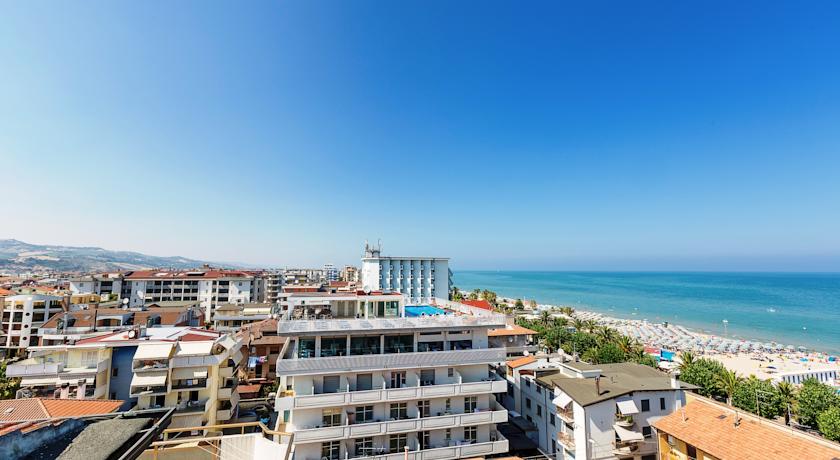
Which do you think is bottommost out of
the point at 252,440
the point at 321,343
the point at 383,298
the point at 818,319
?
the point at 818,319

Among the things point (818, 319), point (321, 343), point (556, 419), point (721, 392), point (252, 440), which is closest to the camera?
point (252, 440)

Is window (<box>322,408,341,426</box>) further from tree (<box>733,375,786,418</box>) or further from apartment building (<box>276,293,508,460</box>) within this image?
tree (<box>733,375,786,418</box>)

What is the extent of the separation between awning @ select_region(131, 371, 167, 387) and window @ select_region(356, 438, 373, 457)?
14614 millimetres

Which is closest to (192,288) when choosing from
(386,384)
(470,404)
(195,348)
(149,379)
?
(195,348)

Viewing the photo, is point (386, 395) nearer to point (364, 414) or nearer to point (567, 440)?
point (364, 414)

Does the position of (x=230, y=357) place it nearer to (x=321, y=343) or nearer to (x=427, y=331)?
(x=321, y=343)

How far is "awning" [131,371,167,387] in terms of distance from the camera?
2483 centimetres

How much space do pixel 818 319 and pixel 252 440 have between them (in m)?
173

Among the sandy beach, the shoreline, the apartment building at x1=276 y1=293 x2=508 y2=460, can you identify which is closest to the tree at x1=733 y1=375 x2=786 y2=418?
the apartment building at x1=276 y1=293 x2=508 y2=460

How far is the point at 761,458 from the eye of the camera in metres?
16.8

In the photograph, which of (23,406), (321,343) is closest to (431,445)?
(321,343)

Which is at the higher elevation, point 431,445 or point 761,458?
point 761,458

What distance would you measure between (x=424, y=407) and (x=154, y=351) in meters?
19.5

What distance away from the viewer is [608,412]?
922 inches
